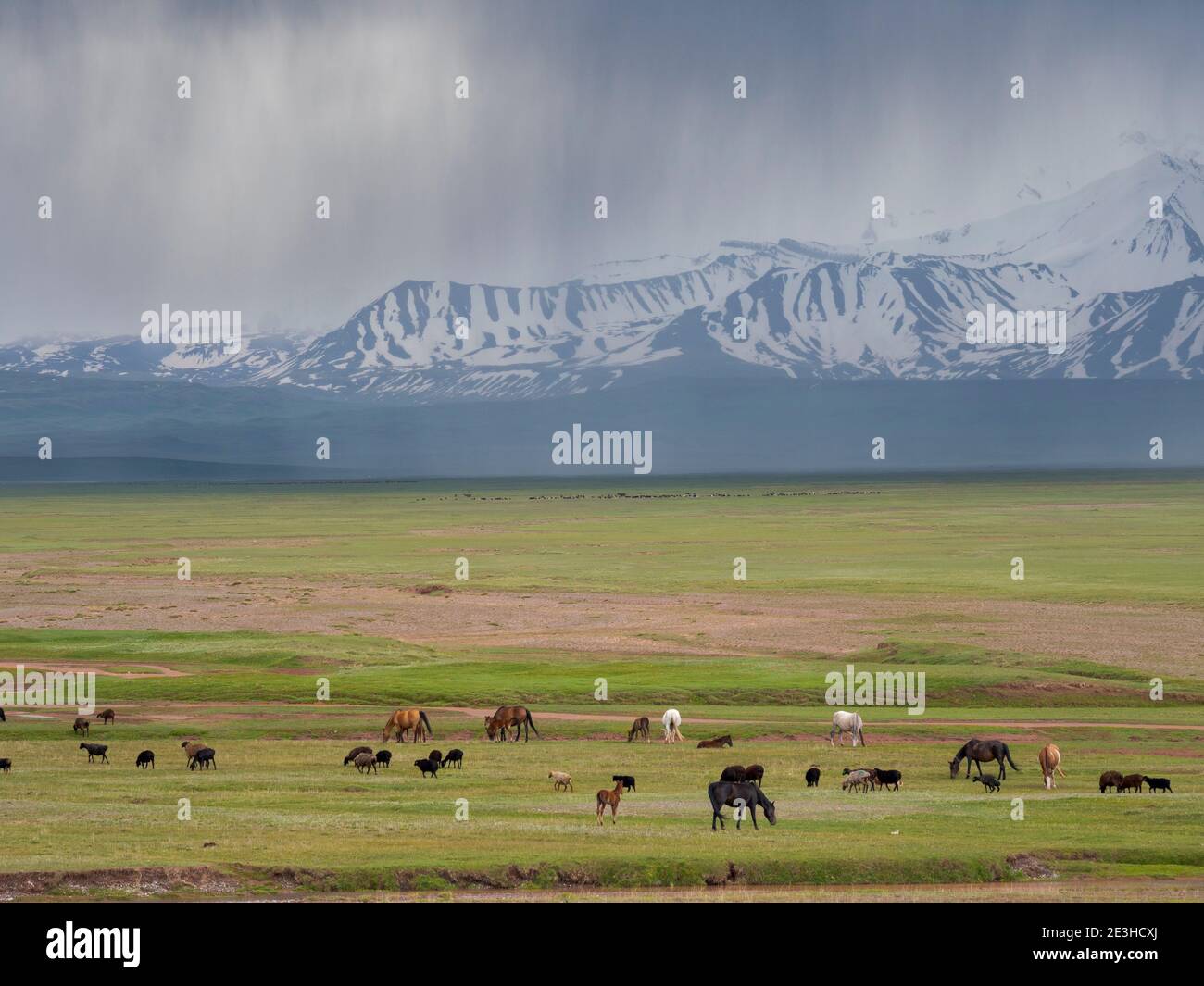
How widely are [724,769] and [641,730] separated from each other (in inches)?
432

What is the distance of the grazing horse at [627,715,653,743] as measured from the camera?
48.3 m

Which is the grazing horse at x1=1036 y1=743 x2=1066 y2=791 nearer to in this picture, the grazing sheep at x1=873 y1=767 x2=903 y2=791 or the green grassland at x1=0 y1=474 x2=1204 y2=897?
the green grassland at x1=0 y1=474 x2=1204 y2=897

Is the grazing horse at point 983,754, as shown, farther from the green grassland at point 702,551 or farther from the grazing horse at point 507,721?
the green grassland at point 702,551

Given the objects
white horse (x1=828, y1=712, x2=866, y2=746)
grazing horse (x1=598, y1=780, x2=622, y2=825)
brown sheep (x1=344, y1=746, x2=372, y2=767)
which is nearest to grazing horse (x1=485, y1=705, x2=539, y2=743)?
brown sheep (x1=344, y1=746, x2=372, y2=767)

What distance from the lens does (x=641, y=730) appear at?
48.8m

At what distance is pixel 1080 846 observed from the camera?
31.0 meters

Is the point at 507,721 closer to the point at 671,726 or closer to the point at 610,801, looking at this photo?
the point at 671,726

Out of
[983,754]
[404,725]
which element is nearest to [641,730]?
[404,725]

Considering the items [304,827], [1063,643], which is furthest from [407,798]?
[1063,643]

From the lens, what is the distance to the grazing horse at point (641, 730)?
48281mm

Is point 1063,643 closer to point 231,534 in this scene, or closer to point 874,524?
point 874,524
